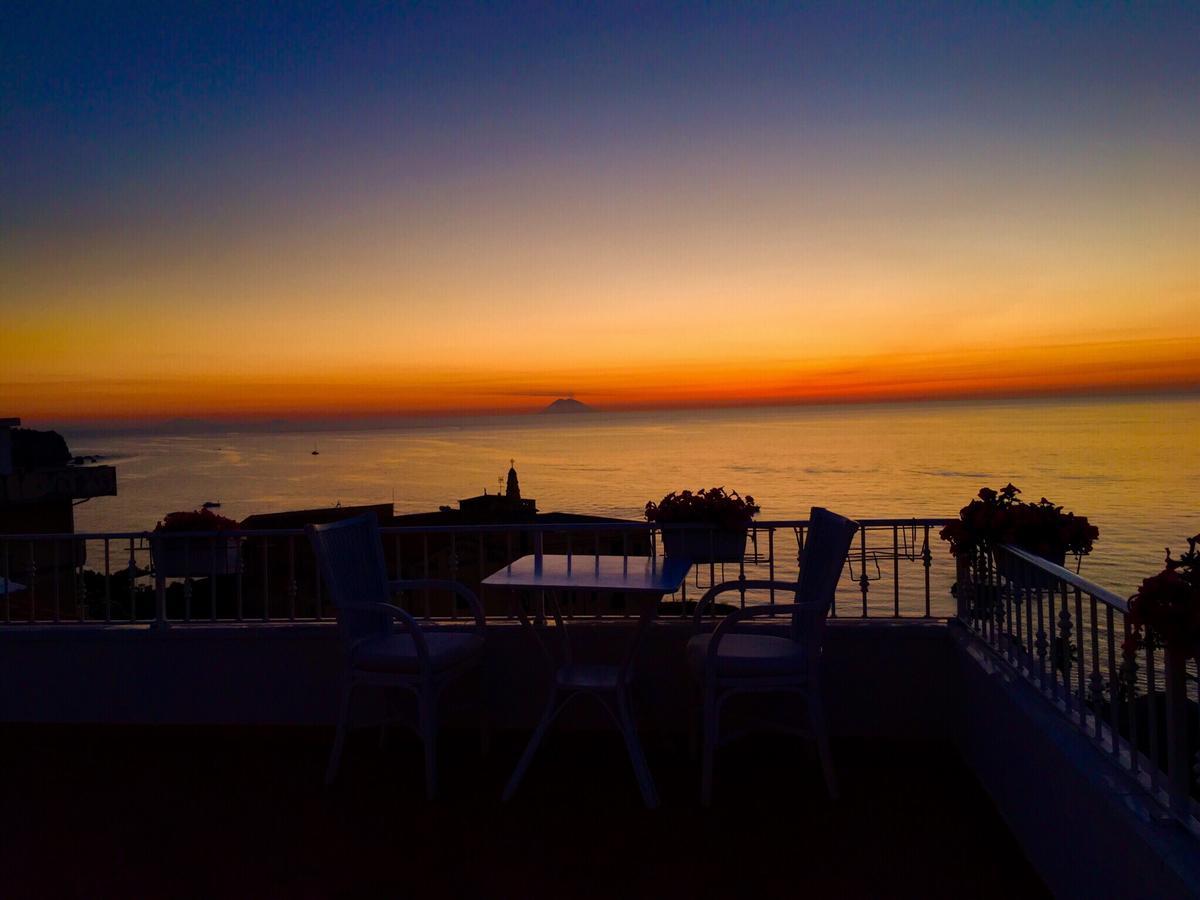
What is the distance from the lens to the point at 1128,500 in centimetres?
3219

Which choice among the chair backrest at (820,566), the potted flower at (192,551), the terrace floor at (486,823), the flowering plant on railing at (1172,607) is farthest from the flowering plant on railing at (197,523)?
the flowering plant on railing at (1172,607)

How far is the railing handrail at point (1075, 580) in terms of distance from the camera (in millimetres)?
2141

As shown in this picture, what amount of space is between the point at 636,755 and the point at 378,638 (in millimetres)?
1268

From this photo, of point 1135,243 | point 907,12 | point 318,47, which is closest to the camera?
point 907,12

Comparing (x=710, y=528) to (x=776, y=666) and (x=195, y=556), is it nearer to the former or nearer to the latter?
(x=776, y=666)

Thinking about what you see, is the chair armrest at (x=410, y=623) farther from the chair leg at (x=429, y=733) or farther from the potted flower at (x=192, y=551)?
the potted flower at (x=192, y=551)

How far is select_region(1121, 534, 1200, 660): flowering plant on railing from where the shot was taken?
5.66 feet

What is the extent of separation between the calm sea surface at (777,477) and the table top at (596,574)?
1585 cm

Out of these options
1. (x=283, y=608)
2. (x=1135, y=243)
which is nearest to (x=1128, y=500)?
(x=1135, y=243)

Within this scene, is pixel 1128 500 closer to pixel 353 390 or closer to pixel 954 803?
pixel 353 390

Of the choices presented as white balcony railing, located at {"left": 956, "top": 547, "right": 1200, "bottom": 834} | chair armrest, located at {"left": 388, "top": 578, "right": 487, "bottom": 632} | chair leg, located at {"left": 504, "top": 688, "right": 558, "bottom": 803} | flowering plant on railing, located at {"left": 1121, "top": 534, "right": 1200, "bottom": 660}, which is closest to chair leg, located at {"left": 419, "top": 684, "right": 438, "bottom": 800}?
chair leg, located at {"left": 504, "top": 688, "right": 558, "bottom": 803}

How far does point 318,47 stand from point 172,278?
3815 mm

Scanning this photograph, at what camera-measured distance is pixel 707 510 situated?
14.2ft

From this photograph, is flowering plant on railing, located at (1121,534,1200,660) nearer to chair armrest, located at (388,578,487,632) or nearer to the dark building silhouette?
chair armrest, located at (388,578,487,632)
